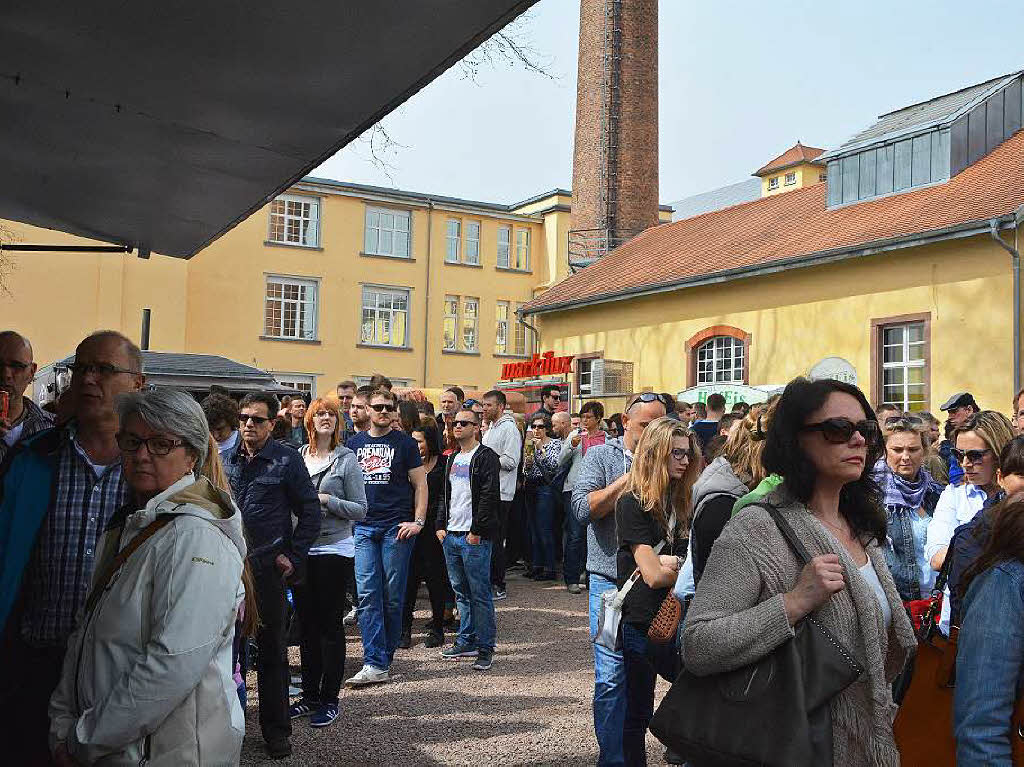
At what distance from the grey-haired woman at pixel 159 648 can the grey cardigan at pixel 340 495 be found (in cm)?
405

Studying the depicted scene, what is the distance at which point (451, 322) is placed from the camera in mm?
44156

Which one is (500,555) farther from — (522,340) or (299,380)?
(522,340)

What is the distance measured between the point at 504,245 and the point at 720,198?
1262 inches

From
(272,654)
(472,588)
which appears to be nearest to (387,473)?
(472,588)

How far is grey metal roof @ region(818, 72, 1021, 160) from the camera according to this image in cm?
2373

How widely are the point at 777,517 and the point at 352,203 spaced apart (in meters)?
40.1

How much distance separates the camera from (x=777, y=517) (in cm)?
299

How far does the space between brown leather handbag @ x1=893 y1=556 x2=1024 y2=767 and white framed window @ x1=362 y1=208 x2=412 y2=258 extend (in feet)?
130

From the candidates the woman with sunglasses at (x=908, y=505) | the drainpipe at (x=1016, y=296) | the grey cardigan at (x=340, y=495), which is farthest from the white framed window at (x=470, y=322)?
the woman with sunglasses at (x=908, y=505)

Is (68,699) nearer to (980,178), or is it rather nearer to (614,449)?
(614,449)

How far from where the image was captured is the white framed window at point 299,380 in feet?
132

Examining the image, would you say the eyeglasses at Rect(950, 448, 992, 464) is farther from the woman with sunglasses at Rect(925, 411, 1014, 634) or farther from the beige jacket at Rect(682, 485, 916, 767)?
the beige jacket at Rect(682, 485, 916, 767)

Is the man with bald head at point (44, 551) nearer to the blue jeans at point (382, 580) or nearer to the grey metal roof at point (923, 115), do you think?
the blue jeans at point (382, 580)

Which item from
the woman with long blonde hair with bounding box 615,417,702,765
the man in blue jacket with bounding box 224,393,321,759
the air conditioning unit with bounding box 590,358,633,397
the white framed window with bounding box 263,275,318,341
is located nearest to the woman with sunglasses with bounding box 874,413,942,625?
the woman with long blonde hair with bounding box 615,417,702,765
